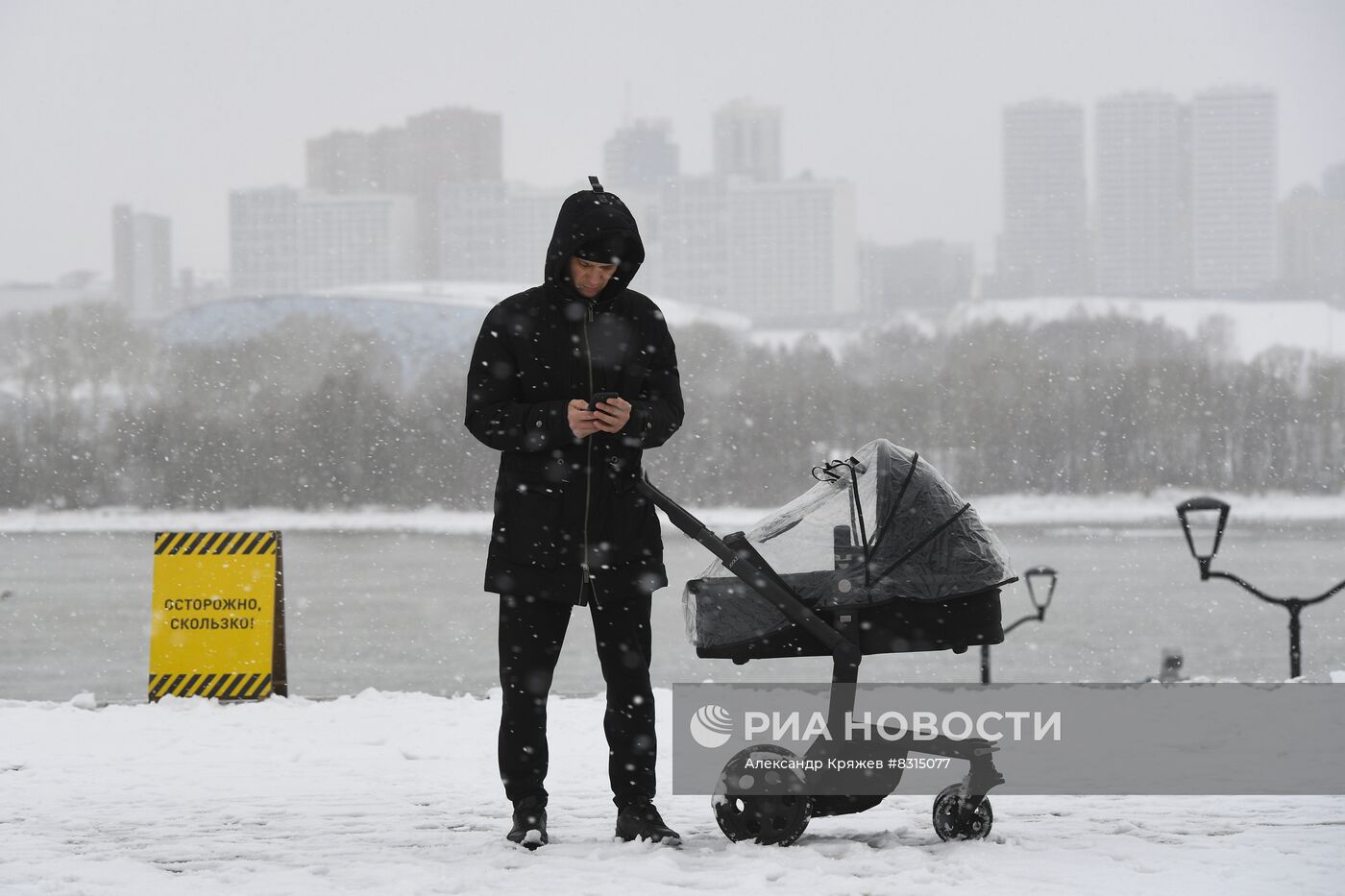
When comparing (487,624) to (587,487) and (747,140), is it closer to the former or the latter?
(587,487)

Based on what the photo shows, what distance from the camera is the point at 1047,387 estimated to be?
297ft

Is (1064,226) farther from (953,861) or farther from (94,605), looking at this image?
(953,861)

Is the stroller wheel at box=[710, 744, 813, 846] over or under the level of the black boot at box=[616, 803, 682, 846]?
over

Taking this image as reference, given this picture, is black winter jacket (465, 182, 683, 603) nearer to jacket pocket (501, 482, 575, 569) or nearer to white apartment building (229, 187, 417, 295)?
jacket pocket (501, 482, 575, 569)

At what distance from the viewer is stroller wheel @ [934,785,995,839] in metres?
3.35

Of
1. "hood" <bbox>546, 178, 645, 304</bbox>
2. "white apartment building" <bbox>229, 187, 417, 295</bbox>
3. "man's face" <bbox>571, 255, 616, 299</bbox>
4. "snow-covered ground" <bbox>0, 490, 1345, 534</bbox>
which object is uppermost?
"white apartment building" <bbox>229, 187, 417, 295</bbox>

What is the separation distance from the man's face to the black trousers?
0.75 m

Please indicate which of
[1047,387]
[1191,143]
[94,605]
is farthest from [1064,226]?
[94,605]

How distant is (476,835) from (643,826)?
1.50ft

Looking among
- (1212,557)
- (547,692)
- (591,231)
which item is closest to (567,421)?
(591,231)

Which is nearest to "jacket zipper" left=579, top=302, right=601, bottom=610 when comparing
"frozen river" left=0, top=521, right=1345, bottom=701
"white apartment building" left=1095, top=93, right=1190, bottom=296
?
"frozen river" left=0, top=521, right=1345, bottom=701

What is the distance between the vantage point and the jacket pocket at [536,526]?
3367mm

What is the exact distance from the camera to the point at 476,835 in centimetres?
354

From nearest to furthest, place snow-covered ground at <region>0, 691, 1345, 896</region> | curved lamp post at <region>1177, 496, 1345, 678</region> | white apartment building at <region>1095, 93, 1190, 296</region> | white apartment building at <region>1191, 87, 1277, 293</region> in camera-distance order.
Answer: snow-covered ground at <region>0, 691, 1345, 896</region> → curved lamp post at <region>1177, 496, 1345, 678</region> → white apartment building at <region>1191, 87, 1277, 293</region> → white apartment building at <region>1095, 93, 1190, 296</region>
